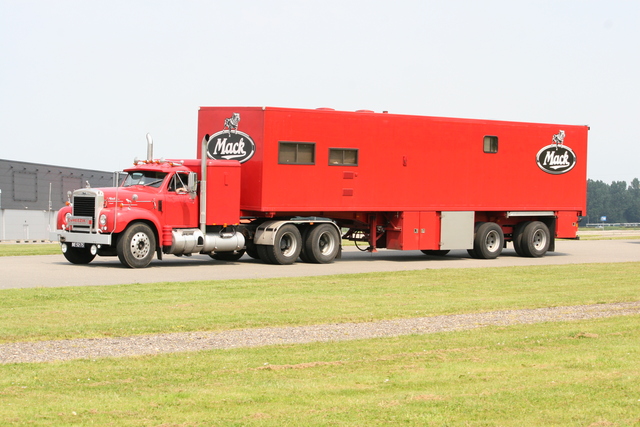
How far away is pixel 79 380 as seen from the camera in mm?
8578

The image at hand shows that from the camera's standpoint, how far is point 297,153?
80.1 ft

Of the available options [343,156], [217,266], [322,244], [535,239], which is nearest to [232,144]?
[343,156]

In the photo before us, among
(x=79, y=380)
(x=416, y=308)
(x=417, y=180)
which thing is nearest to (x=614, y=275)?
(x=417, y=180)

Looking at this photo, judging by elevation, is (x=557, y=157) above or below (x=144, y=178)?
above

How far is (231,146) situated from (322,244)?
379cm

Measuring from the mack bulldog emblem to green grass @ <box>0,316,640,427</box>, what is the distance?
13.7m

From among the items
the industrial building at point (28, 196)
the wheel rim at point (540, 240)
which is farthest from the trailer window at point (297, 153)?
the industrial building at point (28, 196)

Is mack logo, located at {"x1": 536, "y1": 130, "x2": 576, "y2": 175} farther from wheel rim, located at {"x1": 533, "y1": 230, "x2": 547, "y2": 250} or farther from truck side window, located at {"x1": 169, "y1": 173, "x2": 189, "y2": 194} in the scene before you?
truck side window, located at {"x1": 169, "y1": 173, "x2": 189, "y2": 194}

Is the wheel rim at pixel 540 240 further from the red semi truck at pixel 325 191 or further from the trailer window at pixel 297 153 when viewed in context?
the trailer window at pixel 297 153

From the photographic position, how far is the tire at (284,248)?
24.4 metres

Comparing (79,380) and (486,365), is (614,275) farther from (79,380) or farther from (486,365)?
(79,380)

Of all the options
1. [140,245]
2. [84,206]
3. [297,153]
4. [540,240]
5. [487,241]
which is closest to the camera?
[140,245]

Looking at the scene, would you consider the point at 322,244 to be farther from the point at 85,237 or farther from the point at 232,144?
the point at 85,237

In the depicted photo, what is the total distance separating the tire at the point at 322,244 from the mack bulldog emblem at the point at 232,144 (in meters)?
2.86
